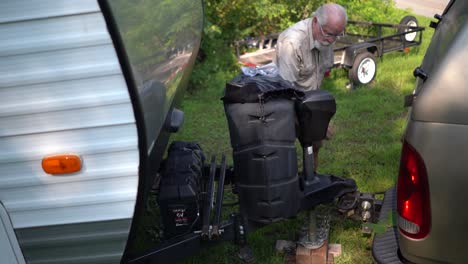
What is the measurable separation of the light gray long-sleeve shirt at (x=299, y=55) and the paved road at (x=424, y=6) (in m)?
9.72

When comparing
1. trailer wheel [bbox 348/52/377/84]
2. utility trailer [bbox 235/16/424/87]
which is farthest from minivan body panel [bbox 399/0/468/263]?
utility trailer [bbox 235/16/424/87]

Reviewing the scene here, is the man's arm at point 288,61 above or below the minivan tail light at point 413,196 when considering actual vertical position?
above

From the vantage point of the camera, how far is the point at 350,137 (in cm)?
582

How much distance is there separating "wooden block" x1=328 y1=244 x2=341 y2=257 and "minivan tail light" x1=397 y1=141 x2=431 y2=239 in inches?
49.3

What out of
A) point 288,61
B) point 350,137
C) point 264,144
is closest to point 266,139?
point 264,144

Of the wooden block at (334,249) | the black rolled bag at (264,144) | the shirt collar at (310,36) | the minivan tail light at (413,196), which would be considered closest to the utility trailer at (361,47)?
the shirt collar at (310,36)

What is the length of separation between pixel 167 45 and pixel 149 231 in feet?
5.40

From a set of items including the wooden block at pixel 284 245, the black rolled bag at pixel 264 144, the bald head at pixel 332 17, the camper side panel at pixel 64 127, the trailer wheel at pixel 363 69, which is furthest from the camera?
the trailer wheel at pixel 363 69

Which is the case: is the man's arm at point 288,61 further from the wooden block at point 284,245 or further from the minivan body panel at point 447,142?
the minivan body panel at point 447,142

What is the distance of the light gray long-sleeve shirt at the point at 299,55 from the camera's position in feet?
13.4

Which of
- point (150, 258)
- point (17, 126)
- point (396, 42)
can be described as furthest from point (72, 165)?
point (396, 42)

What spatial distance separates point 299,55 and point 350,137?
2.00 m

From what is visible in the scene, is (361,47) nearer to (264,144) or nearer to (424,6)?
(264,144)

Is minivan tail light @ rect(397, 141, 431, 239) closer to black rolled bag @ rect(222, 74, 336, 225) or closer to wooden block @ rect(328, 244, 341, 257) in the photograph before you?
black rolled bag @ rect(222, 74, 336, 225)
